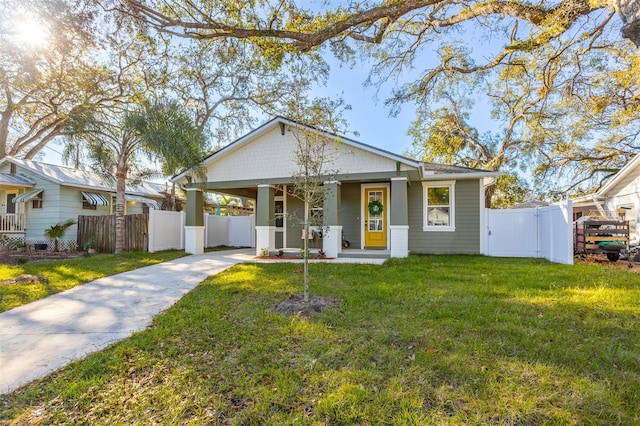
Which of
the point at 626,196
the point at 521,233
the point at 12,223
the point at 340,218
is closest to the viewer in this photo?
the point at 340,218

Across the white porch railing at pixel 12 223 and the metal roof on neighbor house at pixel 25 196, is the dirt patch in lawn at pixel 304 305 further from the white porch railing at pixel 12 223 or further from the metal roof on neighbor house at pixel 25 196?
the white porch railing at pixel 12 223

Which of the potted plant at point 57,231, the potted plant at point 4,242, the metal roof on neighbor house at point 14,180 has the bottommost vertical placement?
the potted plant at point 4,242

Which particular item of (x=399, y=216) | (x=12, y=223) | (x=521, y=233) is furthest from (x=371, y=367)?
(x=12, y=223)

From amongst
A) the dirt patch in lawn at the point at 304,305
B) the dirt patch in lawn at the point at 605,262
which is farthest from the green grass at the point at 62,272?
the dirt patch in lawn at the point at 605,262

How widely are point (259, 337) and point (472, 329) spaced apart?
8.11 feet

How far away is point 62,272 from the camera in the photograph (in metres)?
7.91

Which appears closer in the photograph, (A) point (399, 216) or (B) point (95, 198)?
(A) point (399, 216)

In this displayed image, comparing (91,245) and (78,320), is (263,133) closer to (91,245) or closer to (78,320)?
(78,320)

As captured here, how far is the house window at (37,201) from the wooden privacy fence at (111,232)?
283 cm

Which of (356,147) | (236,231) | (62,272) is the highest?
(356,147)

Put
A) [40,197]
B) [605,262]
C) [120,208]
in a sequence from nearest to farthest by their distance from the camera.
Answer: [605,262], [120,208], [40,197]

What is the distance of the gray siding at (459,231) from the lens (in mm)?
11047

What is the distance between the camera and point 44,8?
6059 mm

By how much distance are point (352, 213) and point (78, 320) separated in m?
9.42
